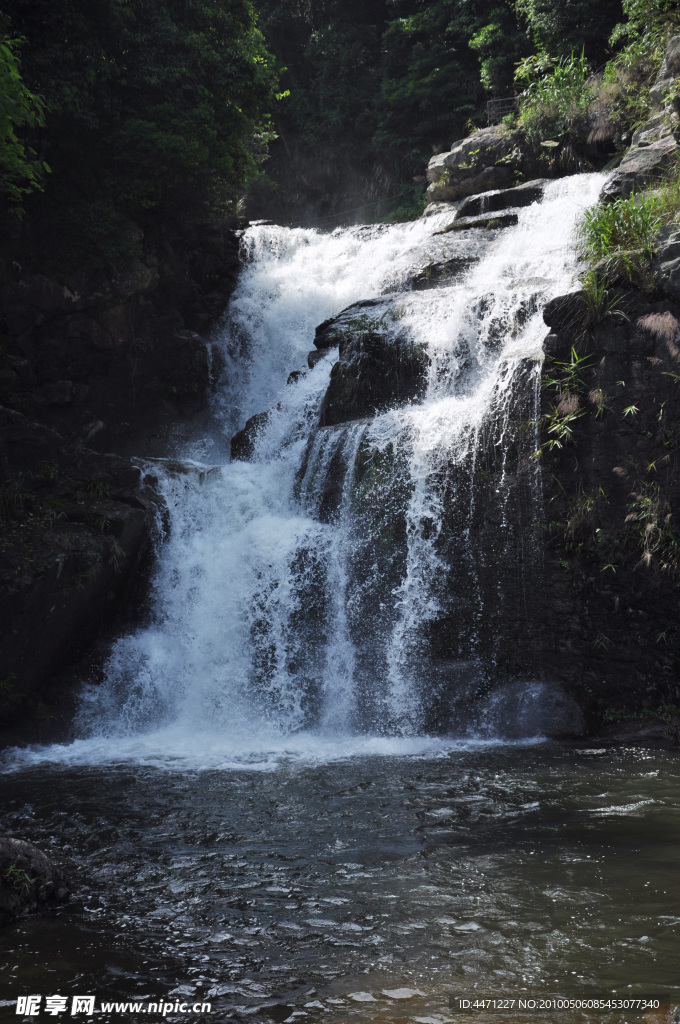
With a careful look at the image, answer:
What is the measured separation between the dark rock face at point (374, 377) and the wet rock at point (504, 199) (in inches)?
229

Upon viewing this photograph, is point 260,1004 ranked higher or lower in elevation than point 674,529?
lower

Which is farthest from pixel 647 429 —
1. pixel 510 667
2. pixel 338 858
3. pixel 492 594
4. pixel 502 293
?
pixel 338 858

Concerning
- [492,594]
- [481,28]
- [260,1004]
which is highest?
[481,28]

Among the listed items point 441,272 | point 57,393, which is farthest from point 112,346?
point 441,272

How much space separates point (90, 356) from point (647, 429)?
10.6 metres

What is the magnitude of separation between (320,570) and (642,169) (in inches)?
293

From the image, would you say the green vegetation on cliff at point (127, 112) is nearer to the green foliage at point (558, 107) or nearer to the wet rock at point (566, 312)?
the green foliage at point (558, 107)

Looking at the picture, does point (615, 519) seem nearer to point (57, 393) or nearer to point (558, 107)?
point (57, 393)

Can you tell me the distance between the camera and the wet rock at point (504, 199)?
16.0 meters

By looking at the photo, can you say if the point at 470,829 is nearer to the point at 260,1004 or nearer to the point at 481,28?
the point at 260,1004

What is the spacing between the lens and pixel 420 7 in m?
27.1

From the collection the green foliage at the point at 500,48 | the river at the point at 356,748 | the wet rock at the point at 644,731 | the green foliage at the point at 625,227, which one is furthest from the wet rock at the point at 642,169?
the green foliage at the point at 500,48

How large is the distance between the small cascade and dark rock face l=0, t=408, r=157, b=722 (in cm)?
55

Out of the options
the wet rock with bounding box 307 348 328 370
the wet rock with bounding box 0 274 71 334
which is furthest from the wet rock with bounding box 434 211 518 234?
the wet rock with bounding box 0 274 71 334
